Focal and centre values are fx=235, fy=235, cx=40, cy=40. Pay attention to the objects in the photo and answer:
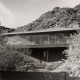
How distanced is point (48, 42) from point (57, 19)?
95.7 metres

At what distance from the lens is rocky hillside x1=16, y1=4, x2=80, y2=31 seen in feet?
437

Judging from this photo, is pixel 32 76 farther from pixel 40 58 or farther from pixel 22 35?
pixel 22 35

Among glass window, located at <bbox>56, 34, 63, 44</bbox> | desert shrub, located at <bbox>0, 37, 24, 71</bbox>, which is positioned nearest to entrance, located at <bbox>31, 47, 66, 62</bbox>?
glass window, located at <bbox>56, 34, 63, 44</bbox>

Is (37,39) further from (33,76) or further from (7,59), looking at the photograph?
(33,76)

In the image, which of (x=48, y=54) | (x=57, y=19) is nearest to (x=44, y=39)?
(x=48, y=54)

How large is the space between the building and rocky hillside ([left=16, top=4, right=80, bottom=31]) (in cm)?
7512

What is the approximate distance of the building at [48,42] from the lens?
1827 inches

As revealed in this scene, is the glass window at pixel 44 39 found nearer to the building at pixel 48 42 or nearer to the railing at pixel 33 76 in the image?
the building at pixel 48 42

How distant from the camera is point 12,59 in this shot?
97.0 feet

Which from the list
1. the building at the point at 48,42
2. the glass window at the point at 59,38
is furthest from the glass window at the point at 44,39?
the glass window at the point at 59,38

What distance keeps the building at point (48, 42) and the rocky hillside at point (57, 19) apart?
75122 millimetres

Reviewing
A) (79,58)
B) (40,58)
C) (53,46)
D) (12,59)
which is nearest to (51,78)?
(79,58)

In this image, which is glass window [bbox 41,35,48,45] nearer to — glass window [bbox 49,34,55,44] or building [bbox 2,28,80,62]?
building [bbox 2,28,80,62]

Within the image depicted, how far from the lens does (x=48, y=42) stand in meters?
49.6
